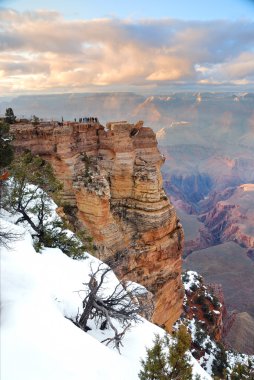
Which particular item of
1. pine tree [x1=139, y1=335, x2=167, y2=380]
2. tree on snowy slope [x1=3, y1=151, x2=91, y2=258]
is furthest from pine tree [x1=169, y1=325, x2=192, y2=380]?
tree on snowy slope [x1=3, y1=151, x2=91, y2=258]

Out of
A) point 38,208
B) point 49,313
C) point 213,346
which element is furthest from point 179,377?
point 213,346

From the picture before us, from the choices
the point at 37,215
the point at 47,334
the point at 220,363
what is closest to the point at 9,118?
the point at 37,215

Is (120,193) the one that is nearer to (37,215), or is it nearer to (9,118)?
(9,118)

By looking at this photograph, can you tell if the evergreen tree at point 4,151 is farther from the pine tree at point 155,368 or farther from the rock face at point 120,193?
the pine tree at point 155,368

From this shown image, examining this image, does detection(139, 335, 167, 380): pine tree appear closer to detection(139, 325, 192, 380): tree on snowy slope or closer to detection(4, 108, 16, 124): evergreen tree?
detection(139, 325, 192, 380): tree on snowy slope

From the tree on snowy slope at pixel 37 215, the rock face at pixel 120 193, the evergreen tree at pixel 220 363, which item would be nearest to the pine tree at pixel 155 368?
the tree on snowy slope at pixel 37 215

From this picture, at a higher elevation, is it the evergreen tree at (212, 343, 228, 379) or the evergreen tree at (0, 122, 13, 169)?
the evergreen tree at (0, 122, 13, 169)

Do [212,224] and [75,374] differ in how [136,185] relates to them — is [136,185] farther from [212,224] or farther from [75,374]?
[212,224]
